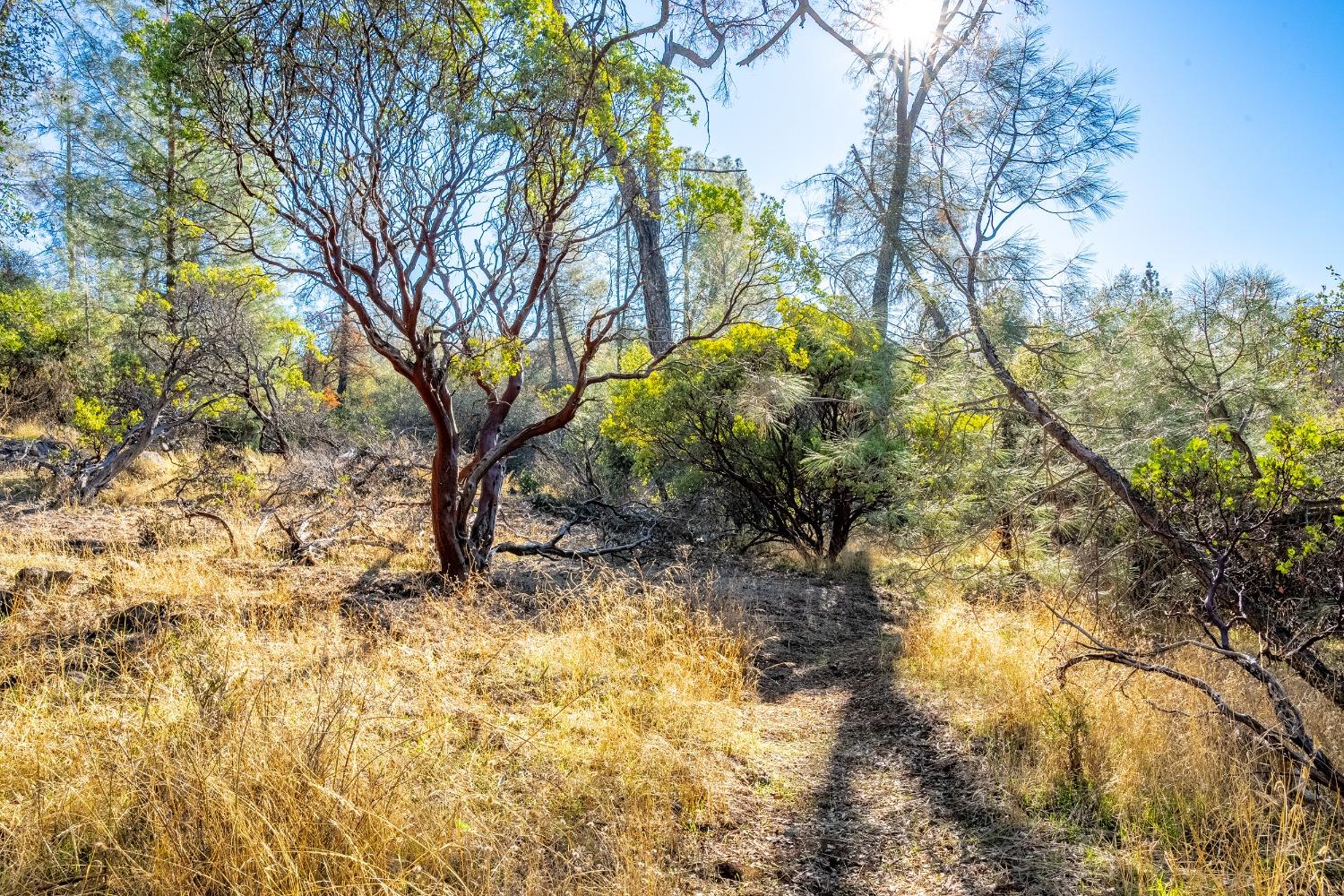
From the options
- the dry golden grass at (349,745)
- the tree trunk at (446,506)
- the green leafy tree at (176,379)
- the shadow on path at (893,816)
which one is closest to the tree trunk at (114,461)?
the green leafy tree at (176,379)

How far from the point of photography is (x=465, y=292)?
6.12 meters

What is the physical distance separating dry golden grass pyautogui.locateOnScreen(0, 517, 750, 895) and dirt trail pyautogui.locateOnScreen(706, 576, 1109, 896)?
234 mm

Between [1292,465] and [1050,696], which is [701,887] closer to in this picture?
[1050,696]

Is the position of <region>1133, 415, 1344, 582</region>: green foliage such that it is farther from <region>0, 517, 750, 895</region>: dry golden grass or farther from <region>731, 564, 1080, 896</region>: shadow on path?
<region>0, 517, 750, 895</region>: dry golden grass

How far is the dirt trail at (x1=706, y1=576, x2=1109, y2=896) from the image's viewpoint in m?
2.28

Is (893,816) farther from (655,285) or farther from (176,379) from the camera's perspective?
(176,379)

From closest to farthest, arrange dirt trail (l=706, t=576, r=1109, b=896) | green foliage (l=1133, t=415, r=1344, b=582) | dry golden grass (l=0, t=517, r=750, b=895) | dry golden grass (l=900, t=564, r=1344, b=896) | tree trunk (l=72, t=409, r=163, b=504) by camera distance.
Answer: dry golden grass (l=0, t=517, r=750, b=895), dry golden grass (l=900, t=564, r=1344, b=896), dirt trail (l=706, t=576, r=1109, b=896), green foliage (l=1133, t=415, r=1344, b=582), tree trunk (l=72, t=409, r=163, b=504)

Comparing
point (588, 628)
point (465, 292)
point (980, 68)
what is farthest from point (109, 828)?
point (980, 68)

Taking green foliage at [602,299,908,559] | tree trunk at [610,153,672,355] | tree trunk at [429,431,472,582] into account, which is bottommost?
tree trunk at [429,431,472,582]

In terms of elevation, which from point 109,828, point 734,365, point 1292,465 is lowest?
point 109,828

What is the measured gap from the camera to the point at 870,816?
8.90 ft

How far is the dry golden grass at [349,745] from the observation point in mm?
1913

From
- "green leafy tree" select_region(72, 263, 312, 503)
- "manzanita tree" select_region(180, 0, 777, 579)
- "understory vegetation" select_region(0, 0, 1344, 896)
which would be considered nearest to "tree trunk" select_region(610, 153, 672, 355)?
"understory vegetation" select_region(0, 0, 1344, 896)

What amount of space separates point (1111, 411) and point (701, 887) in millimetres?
5406
